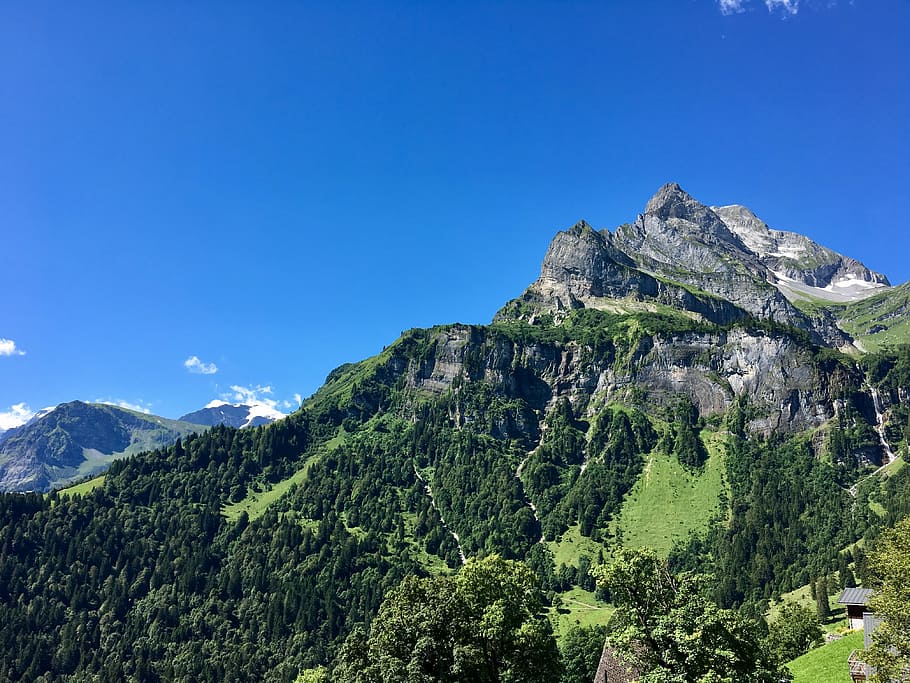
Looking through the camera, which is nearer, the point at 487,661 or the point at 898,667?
the point at 898,667

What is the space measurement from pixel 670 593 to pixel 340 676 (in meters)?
38.2

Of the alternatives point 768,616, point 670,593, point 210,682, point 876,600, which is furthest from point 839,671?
point 210,682

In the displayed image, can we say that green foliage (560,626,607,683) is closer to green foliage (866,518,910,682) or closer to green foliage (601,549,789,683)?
green foliage (866,518,910,682)

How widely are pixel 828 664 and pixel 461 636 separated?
133 feet

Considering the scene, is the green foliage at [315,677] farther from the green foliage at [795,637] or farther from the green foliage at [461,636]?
the green foliage at [795,637]

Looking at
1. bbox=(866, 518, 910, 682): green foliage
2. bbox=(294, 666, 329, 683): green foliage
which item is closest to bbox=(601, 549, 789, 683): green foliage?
bbox=(866, 518, 910, 682): green foliage

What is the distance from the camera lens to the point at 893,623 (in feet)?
127

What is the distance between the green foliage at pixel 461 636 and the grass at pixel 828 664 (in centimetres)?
2665

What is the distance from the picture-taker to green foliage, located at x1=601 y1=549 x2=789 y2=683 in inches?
1361

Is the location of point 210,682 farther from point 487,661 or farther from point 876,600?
point 876,600

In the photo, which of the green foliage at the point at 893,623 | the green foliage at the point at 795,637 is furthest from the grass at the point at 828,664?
the green foliage at the point at 795,637

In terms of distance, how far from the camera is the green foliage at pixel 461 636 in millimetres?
52562

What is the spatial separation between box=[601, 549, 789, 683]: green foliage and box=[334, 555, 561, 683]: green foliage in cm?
1839

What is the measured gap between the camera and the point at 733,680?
32562 millimetres
